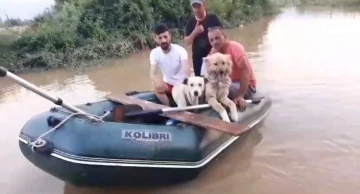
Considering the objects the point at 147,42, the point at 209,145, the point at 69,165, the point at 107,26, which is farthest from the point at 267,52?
the point at 69,165

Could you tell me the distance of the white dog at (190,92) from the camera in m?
5.04

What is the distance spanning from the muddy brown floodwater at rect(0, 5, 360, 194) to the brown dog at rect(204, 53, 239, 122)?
71 centimetres

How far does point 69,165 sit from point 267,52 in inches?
345

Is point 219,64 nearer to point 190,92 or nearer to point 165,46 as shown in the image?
point 190,92

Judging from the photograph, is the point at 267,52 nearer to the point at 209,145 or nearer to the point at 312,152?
the point at 312,152

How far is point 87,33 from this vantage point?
12.9 m

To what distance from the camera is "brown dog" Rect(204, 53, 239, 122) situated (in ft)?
16.2

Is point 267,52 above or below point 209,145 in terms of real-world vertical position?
below

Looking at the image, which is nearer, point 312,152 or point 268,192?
point 268,192

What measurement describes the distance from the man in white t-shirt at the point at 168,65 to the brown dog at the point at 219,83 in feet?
1.59

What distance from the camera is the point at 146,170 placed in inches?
172

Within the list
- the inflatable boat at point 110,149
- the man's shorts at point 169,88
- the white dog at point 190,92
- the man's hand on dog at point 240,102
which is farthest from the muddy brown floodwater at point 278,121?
the man's shorts at point 169,88

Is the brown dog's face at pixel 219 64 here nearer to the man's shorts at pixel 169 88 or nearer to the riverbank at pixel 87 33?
the man's shorts at pixel 169 88

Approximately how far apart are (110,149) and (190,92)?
4.16 ft
